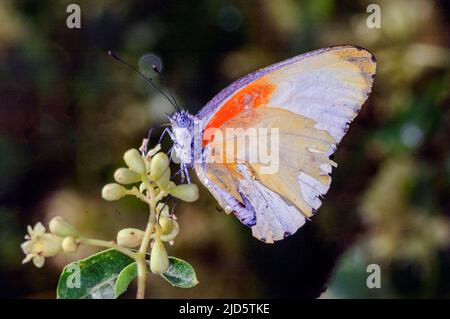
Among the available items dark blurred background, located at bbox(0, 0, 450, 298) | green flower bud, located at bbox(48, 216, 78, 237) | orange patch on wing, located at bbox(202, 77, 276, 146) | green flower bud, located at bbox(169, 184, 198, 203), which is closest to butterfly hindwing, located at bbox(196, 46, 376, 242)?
orange patch on wing, located at bbox(202, 77, 276, 146)

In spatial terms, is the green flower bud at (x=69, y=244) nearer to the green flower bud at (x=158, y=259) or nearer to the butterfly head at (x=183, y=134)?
the green flower bud at (x=158, y=259)

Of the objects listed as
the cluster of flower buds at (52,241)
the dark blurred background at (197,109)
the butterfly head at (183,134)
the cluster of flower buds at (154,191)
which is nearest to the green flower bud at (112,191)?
the cluster of flower buds at (154,191)

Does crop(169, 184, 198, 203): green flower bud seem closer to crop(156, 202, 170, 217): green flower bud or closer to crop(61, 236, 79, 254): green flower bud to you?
crop(156, 202, 170, 217): green flower bud

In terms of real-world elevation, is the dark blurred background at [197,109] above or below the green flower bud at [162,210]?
above

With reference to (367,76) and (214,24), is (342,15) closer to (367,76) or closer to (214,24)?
(214,24)

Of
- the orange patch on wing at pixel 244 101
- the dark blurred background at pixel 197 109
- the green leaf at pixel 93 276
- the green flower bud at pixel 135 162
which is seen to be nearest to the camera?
the green leaf at pixel 93 276
